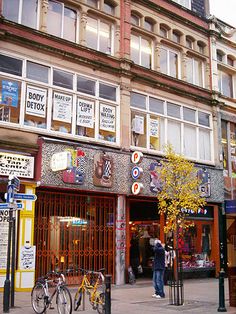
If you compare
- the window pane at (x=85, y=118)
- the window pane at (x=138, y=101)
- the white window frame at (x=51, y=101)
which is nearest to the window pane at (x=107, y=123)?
the white window frame at (x=51, y=101)

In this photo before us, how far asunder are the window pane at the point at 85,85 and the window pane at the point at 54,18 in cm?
215

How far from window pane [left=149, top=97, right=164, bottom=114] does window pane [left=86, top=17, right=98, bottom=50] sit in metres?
3.92

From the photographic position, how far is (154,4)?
73.7 feet

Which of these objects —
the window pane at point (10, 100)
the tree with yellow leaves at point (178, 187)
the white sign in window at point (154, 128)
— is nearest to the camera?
the window pane at point (10, 100)

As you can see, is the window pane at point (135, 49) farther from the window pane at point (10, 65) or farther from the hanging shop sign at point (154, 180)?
the window pane at point (10, 65)

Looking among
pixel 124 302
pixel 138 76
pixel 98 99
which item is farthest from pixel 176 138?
pixel 124 302

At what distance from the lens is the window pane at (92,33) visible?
64.4ft

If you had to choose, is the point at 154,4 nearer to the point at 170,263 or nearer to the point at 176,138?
the point at 176,138

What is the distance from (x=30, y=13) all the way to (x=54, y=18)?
1171 mm

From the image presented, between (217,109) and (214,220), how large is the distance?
252 inches

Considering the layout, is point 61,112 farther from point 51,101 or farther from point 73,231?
point 73,231

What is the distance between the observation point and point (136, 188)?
18.8m

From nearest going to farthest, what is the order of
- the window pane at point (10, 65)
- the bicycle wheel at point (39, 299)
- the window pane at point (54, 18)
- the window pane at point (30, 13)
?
the bicycle wheel at point (39, 299)
the window pane at point (10, 65)
the window pane at point (30, 13)
the window pane at point (54, 18)

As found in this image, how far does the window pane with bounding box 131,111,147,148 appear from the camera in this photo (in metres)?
20.3
